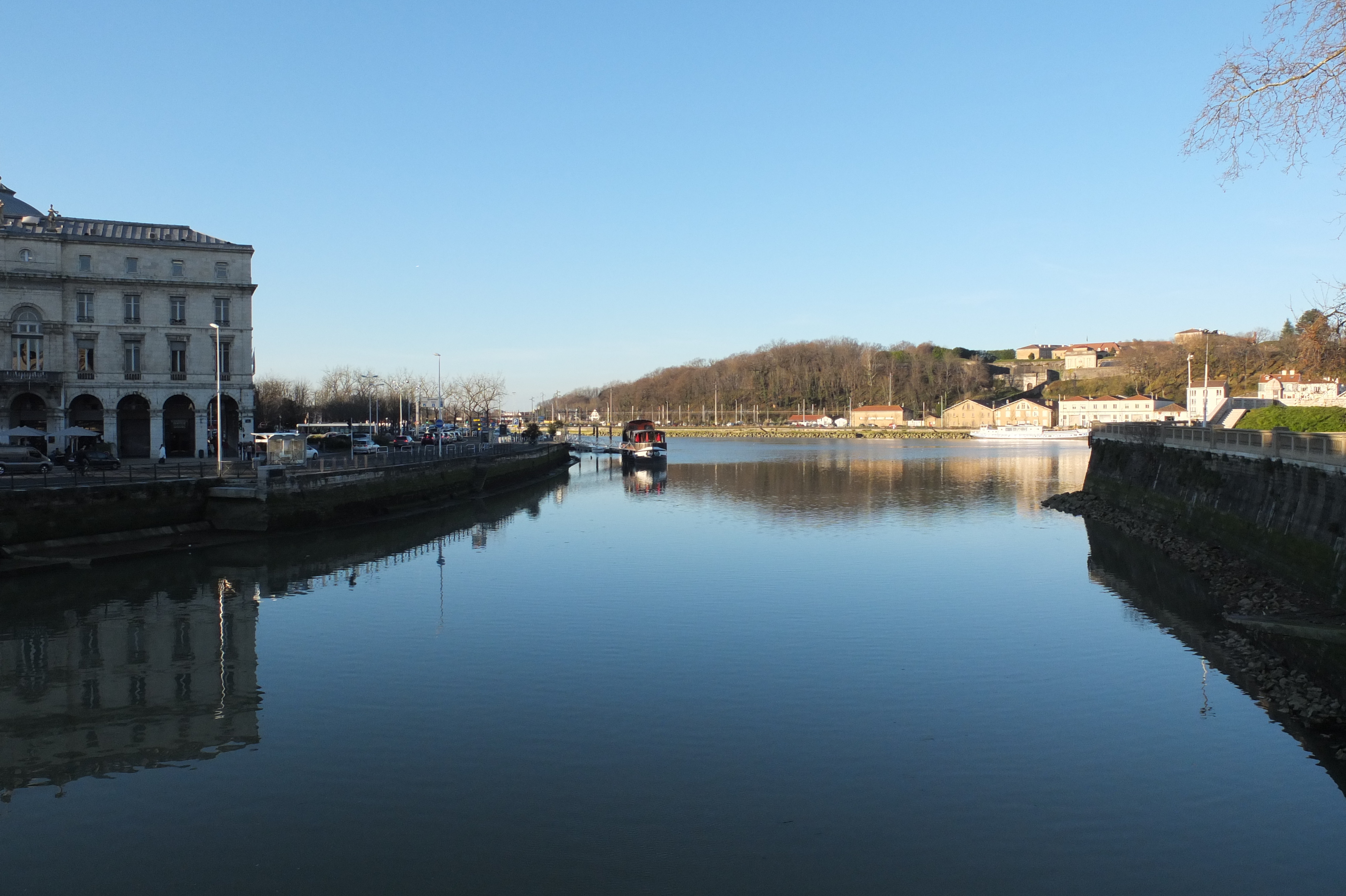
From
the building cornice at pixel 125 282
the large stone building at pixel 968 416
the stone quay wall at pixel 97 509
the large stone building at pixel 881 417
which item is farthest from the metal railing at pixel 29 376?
the large stone building at pixel 968 416

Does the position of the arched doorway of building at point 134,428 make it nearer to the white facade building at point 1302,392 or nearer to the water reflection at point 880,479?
the water reflection at point 880,479

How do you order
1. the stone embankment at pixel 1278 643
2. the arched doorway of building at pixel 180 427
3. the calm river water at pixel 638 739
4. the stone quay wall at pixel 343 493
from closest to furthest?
the calm river water at pixel 638 739 < the stone embankment at pixel 1278 643 < the stone quay wall at pixel 343 493 < the arched doorway of building at pixel 180 427

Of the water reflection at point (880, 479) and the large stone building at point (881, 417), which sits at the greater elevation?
the large stone building at point (881, 417)

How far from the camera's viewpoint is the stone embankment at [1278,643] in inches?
582

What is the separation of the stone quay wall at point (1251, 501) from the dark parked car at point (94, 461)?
123 ft

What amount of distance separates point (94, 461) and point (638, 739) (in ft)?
108

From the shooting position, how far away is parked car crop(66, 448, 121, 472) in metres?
36.7

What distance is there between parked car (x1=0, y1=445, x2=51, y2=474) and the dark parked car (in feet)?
2.85

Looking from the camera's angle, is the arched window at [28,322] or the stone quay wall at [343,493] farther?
the arched window at [28,322]

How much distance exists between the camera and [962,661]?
18.4 metres

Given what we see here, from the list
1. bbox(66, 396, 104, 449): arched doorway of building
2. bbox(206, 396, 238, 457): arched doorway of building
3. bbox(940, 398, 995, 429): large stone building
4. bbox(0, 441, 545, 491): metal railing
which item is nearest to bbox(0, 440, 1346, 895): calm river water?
bbox(0, 441, 545, 491): metal railing

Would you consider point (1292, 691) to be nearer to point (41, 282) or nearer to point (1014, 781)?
point (1014, 781)

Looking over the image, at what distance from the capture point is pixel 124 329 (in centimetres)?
4753

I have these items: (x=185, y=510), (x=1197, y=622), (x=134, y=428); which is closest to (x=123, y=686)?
Answer: (x=185, y=510)
